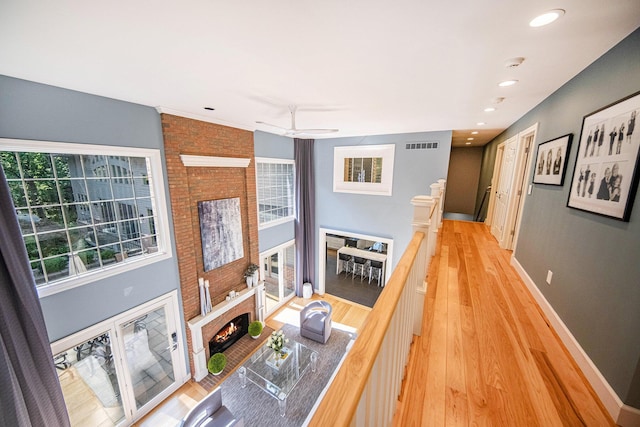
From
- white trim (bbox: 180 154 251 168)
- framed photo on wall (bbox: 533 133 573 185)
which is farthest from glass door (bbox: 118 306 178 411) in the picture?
framed photo on wall (bbox: 533 133 573 185)

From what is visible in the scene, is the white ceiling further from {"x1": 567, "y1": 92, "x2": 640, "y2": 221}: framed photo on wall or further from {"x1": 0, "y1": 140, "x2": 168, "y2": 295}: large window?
{"x1": 0, "y1": 140, "x2": 168, "y2": 295}: large window

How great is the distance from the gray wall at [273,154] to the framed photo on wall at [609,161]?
4.97 m

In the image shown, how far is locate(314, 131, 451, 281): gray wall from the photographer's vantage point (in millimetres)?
4996

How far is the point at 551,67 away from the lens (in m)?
1.93

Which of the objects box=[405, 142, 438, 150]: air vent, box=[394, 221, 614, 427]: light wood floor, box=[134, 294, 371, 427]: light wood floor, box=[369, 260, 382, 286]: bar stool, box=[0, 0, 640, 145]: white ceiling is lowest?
box=[134, 294, 371, 427]: light wood floor

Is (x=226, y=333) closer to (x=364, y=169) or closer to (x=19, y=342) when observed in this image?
(x=19, y=342)

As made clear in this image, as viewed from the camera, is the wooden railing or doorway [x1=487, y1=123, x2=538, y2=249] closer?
the wooden railing

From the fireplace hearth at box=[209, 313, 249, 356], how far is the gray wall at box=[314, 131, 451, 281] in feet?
10.5

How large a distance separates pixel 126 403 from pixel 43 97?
13.5 ft

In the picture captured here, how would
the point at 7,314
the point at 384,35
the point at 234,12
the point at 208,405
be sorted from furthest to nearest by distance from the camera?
the point at 208,405
the point at 7,314
the point at 384,35
the point at 234,12

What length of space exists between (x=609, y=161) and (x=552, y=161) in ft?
3.27

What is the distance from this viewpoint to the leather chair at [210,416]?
2.85m

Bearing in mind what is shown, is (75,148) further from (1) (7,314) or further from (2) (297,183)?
(2) (297,183)

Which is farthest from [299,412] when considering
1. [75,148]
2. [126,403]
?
[75,148]
